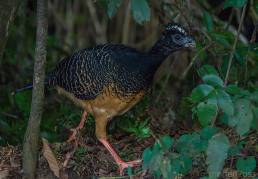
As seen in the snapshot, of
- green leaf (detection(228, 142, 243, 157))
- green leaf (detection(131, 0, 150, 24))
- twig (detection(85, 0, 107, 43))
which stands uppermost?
twig (detection(85, 0, 107, 43))

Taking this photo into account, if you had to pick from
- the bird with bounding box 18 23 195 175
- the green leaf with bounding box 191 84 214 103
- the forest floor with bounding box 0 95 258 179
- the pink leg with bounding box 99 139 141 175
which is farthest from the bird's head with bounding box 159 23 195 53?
the green leaf with bounding box 191 84 214 103

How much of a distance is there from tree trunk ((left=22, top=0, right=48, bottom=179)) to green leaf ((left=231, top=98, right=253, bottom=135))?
56.3 inches

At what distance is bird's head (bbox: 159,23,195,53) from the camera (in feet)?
16.3

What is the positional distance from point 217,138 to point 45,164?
167cm

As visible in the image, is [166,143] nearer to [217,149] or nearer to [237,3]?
[217,149]

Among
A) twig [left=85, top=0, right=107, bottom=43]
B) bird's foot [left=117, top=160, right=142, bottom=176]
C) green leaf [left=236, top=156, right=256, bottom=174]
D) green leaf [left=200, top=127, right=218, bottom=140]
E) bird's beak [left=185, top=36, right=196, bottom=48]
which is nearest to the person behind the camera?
green leaf [left=200, top=127, right=218, bottom=140]

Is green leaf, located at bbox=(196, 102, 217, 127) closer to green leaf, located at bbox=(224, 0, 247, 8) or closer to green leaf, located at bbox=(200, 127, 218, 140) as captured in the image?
green leaf, located at bbox=(200, 127, 218, 140)

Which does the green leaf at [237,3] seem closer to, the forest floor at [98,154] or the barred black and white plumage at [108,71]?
the barred black and white plumage at [108,71]

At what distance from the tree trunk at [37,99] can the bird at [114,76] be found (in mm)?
662

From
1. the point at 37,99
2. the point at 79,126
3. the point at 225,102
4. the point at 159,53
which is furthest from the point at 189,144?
the point at 79,126

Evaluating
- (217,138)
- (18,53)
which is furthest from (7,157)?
(18,53)

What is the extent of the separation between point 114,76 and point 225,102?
163cm

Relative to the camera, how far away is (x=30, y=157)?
182 inches

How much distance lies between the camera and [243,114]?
11.7 feet
